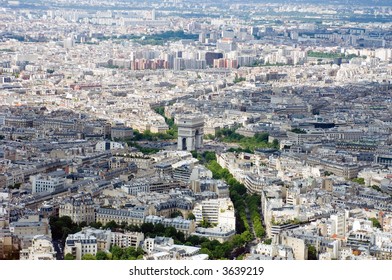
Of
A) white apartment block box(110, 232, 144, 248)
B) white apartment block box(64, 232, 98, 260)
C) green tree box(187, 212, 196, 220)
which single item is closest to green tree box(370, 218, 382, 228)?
green tree box(187, 212, 196, 220)

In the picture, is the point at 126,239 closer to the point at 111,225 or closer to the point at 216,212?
the point at 111,225

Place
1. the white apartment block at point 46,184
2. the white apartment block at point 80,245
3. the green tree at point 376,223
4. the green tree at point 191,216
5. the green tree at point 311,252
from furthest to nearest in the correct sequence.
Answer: the white apartment block at point 46,184 < the green tree at point 191,216 < the green tree at point 376,223 < the green tree at point 311,252 < the white apartment block at point 80,245

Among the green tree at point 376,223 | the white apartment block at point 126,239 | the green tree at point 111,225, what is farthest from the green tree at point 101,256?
the green tree at point 376,223

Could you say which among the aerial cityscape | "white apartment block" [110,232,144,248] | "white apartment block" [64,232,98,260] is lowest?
the aerial cityscape

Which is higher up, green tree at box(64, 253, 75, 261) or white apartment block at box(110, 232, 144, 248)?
green tree at box(64, 253, 75, 261)

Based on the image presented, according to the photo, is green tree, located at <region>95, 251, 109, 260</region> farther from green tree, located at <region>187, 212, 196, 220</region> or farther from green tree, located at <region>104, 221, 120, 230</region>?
green tree, located at <region>187, 212, 196, 220</region>

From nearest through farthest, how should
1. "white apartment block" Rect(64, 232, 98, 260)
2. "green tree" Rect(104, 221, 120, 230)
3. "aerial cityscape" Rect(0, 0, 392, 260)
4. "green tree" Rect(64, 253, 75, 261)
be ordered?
"green tree" Rect(64, 253, 75, 261)
"white apartment block" Rect(64, 232, 98, 260)
"aerial cityscape" Rect(0, 0, 392, 260)
"green tree" Rect(104, 221, 120, 230)

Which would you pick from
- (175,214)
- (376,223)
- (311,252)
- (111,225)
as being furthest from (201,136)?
(311,252)

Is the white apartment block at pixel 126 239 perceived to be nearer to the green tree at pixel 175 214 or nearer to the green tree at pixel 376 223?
the green tree at pixel 175 214

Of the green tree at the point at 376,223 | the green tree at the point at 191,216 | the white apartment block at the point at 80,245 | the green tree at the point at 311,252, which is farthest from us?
the green tree at the point at 191,216
